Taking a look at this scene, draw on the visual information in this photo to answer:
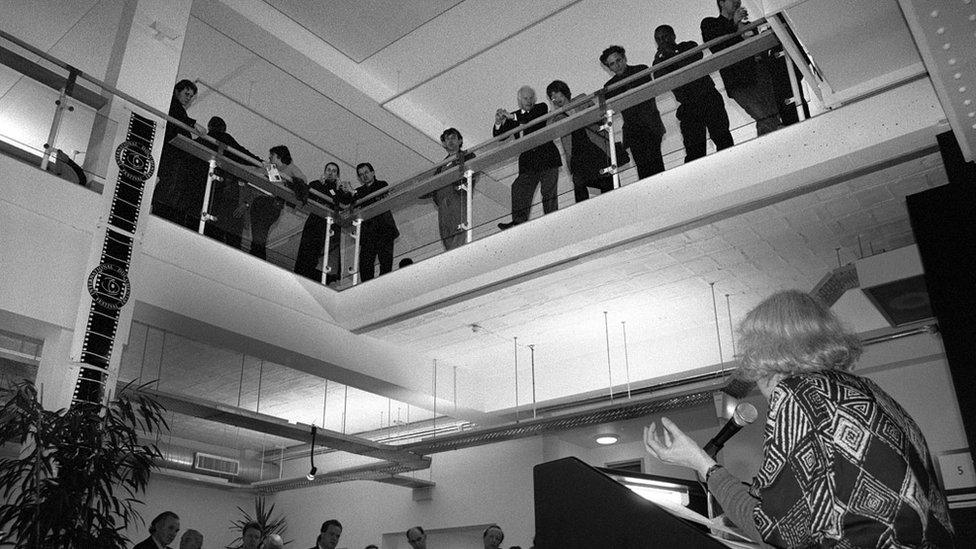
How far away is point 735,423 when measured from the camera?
1.63 m

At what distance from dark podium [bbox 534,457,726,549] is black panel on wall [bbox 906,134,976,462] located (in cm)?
321

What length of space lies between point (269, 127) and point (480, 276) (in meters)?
4.61

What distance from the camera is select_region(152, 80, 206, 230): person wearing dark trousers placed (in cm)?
606

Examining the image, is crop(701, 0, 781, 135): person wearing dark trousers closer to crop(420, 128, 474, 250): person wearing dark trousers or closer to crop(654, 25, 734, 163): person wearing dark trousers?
crop(654, 25, 734, 163): person wearing dark trousers

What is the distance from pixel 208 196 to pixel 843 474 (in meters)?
5.99

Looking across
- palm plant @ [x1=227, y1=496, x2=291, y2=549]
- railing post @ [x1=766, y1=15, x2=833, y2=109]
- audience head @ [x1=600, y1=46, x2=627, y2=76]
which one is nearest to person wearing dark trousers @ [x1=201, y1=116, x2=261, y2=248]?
audience head @ [x1=600, y1=46, x2=627, y2=76]

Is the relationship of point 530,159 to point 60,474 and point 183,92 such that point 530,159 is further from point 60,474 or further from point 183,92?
point 60,474

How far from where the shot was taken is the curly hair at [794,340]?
1.46m

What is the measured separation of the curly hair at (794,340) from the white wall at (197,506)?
13.1 metres

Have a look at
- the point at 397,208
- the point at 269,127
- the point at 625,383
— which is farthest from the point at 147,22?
the point at 625,383

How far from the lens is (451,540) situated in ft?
38.7

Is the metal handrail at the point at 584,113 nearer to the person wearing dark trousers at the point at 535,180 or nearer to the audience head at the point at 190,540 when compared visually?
the person wearing dark trousers at the point at 535,180

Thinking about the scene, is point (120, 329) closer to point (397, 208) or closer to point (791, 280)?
point (397, 208)

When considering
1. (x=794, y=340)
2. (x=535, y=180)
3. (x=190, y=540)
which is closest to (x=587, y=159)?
(x=535, y=180)
